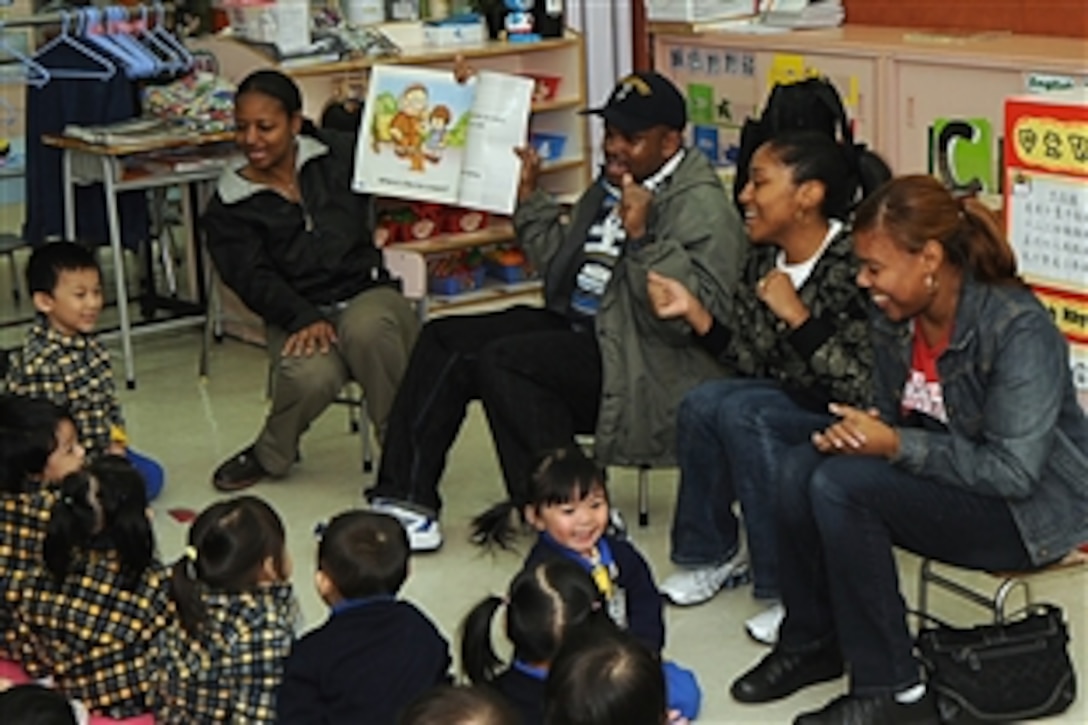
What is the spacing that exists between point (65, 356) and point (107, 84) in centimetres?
199

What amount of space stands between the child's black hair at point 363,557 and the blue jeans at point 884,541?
82cm

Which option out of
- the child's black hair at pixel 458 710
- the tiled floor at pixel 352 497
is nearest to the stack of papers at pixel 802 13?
the tiled floor at pixel 352 497

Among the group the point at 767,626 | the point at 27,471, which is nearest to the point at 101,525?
the point at 27,471

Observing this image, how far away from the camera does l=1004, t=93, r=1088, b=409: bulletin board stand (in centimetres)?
384

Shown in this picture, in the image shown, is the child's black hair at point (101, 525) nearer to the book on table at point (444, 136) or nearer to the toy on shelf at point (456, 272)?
the book on table at point (444, 136)

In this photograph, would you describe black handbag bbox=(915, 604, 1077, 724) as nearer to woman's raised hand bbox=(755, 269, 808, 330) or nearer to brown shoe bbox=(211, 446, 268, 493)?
woman's raised hand bbox=(755, 269, 808, 330)

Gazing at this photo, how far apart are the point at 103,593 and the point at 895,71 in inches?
130

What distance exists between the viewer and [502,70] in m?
7.18

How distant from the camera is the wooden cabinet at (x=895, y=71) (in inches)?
216

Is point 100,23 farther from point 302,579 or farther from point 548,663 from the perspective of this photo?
point 548,663

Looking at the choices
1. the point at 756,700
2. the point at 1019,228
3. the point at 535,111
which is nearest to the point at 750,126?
the point at 1019,228

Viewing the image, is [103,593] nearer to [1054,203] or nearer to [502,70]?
[1054,203]

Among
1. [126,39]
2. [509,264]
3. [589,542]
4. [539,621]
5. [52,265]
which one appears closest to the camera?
[539,621]

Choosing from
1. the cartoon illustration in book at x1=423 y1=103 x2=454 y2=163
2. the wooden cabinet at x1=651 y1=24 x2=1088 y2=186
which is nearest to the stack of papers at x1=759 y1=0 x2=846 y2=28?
the wooden cabinet at x1=651 y1=24 x2=1088 y2=186
